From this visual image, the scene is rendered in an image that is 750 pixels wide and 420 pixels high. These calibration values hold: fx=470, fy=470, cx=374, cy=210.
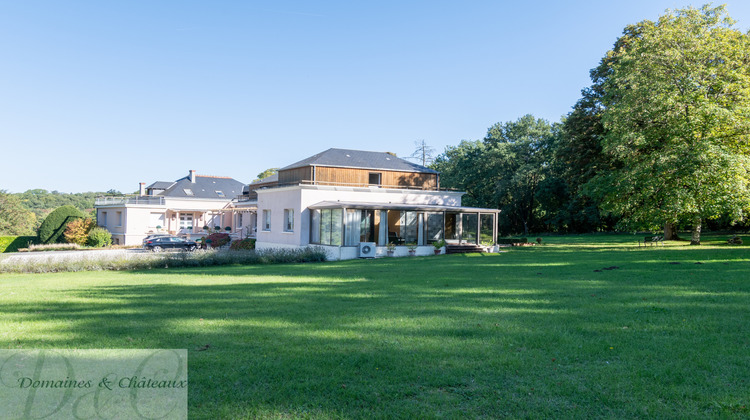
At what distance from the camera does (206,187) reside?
51.9m

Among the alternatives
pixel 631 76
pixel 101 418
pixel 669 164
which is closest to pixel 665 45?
pixel 631 76

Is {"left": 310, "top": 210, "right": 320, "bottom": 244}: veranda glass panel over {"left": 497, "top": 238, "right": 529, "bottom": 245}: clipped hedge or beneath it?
over

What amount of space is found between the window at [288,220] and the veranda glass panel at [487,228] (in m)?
12.3

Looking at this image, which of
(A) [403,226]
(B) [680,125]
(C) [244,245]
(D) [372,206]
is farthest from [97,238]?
(B) [680,125]

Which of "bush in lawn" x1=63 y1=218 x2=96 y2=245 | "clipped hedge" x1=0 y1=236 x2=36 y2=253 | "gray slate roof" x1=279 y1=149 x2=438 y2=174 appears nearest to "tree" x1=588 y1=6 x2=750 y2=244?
"gray slate roof" x1=279 y1=149 x2=438 y2=174

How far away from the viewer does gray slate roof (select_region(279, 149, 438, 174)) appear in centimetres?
3203

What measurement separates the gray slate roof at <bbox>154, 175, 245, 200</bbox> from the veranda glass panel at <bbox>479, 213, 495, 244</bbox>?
30718 millimetres

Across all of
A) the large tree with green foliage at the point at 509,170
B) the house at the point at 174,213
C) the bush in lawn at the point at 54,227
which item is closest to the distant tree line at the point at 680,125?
the large tree with green foliage at the point at 509,170

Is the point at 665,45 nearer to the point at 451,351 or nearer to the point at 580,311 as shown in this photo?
the point at 580,311

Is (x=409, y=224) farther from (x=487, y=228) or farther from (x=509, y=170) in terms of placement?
(x=509, y=170)

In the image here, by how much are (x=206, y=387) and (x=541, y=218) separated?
197 feet

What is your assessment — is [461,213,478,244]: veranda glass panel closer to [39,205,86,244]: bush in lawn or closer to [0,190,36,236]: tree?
[39,205,86,244]: bush in lawn

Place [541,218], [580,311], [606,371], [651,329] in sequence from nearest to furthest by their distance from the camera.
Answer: [606,371], [651,329], [580,311], [541,218]

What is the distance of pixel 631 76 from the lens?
78.2ft
